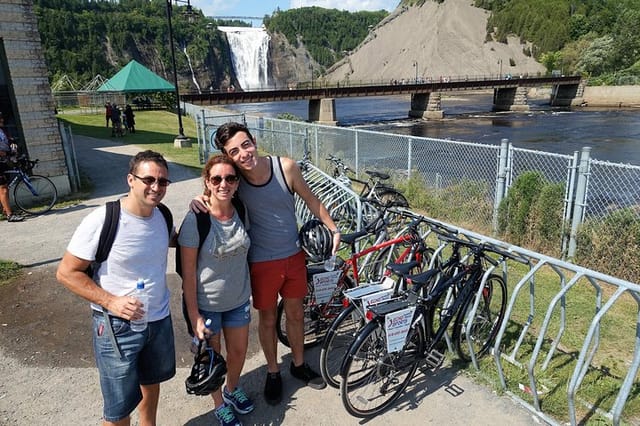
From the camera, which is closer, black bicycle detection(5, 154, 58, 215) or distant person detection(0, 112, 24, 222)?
distant person detection(0, 112, 24, 222)

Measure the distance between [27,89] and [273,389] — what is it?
29.6 feet

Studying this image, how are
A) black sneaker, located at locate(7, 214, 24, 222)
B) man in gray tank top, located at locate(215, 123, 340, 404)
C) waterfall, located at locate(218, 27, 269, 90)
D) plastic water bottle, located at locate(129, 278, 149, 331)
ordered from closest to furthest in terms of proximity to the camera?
plastic water bottle, located at locate(129, 278, 149, 331), man in gray tank top, located at locate(215, 123, 340, 404), black sneaker, located at locate(7, 214, 24, 222), waterfall, located at locate(218, 27, 269, 90)

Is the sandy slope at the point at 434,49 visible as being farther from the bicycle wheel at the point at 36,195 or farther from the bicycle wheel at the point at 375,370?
the bicycle wheel at the point at 375,370

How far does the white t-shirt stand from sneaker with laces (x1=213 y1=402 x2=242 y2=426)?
0.96m

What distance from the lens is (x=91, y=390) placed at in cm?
357

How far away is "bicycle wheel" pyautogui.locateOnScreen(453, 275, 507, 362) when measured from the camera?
3.56 metres

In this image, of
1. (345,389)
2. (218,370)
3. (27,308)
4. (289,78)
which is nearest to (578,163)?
(345,389)

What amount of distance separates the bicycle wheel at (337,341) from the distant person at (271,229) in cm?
30

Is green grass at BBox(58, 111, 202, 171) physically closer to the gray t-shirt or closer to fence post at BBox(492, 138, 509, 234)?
fence post at BBox(492, 138, 509, 234)

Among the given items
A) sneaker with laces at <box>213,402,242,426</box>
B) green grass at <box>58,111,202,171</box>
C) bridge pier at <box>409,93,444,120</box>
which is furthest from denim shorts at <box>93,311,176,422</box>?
bridge pier at <box>409,93,444,120</box>

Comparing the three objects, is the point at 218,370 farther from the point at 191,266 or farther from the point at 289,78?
the point at 289,78

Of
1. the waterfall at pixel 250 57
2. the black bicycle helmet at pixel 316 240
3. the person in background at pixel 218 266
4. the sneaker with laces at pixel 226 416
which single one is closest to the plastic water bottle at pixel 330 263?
the black bicycle helmet at pixel 316 240

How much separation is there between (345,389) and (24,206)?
891 cm

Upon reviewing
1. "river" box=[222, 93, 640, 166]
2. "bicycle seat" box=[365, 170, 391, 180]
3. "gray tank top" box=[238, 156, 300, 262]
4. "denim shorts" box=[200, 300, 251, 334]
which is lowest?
"river" box=[222, 93, 640, 166]
